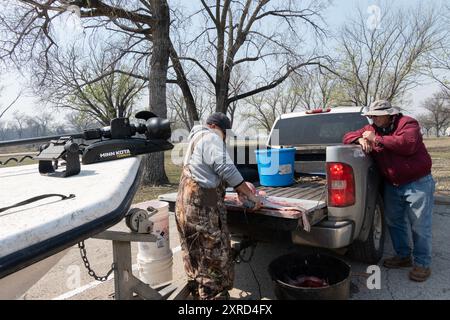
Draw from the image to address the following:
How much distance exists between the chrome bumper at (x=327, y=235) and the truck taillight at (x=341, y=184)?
0.20 m

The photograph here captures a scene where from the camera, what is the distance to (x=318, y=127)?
5246mm

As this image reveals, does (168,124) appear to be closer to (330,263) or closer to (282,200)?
(282,200)

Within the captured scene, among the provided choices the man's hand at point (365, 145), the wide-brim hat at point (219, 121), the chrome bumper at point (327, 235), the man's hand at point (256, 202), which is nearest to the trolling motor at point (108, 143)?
the wide-brim hat at point (219, 121)

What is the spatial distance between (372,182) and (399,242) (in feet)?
3.00

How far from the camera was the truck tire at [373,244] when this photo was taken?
11.9 ft

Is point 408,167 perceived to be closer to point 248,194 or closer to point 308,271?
point 308,271

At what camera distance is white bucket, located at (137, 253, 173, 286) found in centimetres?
322

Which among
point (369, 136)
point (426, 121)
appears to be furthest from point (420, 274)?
point (426, 121)

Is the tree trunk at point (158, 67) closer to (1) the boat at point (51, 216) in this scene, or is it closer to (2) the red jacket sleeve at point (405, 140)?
(2) the red jacket sleeve at point (405, 140)

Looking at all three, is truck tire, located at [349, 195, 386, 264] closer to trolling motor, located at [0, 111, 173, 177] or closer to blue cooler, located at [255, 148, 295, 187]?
blue cooler, located at [255, 148, 295, 187]

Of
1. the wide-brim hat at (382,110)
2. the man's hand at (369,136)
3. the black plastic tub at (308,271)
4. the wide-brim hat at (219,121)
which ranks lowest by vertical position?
the black plastic tub at (308,271)

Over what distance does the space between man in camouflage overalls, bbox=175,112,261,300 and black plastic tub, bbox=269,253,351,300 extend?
48 cm
